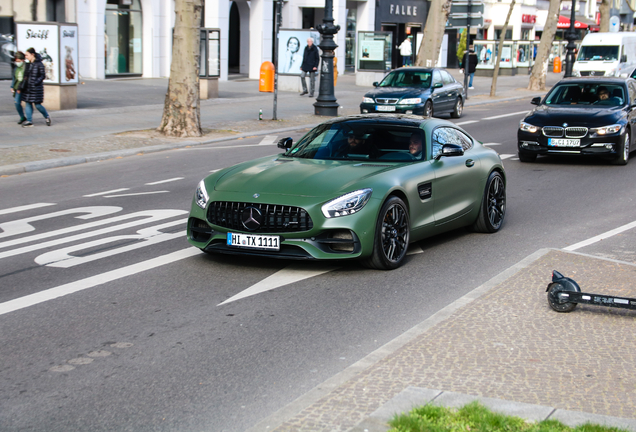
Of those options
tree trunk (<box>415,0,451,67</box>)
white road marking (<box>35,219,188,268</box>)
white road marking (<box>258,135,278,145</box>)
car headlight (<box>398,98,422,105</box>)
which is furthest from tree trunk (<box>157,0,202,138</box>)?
tree trunk (<box>415,0,451,67</box>)

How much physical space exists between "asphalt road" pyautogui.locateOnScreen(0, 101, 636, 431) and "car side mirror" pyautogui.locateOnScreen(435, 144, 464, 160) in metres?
1.01

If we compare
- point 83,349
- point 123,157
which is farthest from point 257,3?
point 83,349

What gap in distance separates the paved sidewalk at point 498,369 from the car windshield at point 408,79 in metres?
19.1

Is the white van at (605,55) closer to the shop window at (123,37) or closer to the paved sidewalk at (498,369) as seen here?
the shop window at (123,37)

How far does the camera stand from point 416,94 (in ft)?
81.5

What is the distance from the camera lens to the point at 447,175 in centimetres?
904

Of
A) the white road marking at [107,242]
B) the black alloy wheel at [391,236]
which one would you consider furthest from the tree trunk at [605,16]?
the black alloy wheel at [391,236]

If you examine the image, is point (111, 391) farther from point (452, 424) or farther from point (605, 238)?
point (605, 238)

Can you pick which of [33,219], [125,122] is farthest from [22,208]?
[125,122]

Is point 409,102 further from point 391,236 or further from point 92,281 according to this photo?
point 92,281

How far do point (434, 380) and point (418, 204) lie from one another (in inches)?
146

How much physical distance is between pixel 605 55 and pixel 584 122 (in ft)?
94.1

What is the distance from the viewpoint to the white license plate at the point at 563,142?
15773mm

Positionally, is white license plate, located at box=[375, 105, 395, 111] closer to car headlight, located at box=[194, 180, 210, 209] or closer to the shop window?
the shop window
